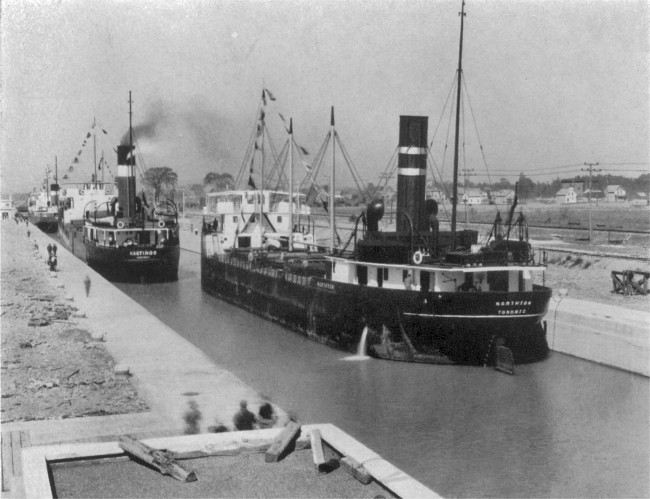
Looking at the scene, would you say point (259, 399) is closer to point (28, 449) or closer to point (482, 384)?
point (28, 449)

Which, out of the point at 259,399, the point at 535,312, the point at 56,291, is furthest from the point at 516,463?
the point at 56,291

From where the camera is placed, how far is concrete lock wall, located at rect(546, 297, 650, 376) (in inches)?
771

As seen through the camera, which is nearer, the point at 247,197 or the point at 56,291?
the point at 56,291

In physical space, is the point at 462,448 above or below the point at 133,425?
below

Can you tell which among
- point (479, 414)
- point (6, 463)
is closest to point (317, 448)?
point (6, 463)

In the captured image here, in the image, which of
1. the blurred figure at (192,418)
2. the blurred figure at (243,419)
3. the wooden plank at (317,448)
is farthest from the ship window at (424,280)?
the wooden plank at (317,448)

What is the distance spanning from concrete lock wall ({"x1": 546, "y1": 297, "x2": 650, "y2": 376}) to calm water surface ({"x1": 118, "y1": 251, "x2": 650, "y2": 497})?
1.47 feet

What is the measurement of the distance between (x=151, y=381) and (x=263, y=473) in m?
5.82

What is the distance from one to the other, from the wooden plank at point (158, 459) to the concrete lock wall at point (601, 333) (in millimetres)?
13807

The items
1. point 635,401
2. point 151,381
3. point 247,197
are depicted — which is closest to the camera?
point 151,381

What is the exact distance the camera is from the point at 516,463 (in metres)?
13.6

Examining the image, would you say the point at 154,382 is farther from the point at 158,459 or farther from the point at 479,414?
the point at 479,414

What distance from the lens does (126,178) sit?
1720 inches

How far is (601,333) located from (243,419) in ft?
40.4
